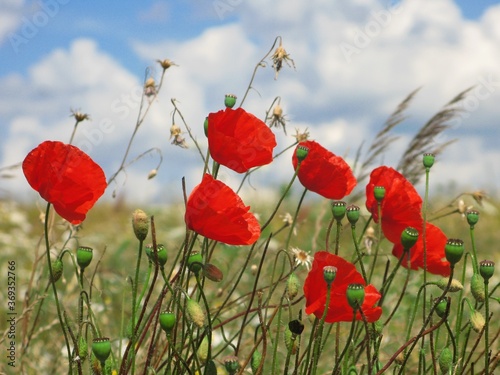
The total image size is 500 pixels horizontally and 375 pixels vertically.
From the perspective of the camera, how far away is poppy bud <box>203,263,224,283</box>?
129 cm

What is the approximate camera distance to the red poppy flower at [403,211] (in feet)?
5.33

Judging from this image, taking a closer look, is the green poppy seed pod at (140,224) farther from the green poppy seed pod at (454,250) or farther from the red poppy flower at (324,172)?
the green poppy seed pod at (454,250)

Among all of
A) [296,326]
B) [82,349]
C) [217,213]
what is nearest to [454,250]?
[296,326]

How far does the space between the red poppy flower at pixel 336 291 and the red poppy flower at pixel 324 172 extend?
0.28 metres

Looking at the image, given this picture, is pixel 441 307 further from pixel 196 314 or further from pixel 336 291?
pixel 196 314

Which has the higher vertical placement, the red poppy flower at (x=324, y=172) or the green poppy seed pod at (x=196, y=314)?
the red poppy flower at (x=324, y=172)

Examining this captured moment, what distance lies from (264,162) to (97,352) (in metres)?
0.49

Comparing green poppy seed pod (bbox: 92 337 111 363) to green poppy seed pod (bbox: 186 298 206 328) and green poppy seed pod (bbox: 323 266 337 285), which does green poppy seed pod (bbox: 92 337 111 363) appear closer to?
green poppy seed pod (bbox: 186 298 206 328)

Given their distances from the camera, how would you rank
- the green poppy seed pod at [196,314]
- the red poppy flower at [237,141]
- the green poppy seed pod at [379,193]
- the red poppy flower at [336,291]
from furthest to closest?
the green poppy seed pod at [379,193] < the red poppy flower at [237,141] < the red poppy flower at [336,291] < the green poppy seed pod at [196,314]

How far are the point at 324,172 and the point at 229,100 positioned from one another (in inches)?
9.9

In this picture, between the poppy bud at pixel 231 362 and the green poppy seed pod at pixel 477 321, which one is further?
the green poppy seed pod at pixel 477 321

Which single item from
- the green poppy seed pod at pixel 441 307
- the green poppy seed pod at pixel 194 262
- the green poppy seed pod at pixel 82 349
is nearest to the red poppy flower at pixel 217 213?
the green poppy seed pod at pixel 194 262

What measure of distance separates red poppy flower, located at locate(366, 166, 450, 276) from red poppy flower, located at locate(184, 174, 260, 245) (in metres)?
0.42

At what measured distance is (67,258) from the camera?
474 cm
